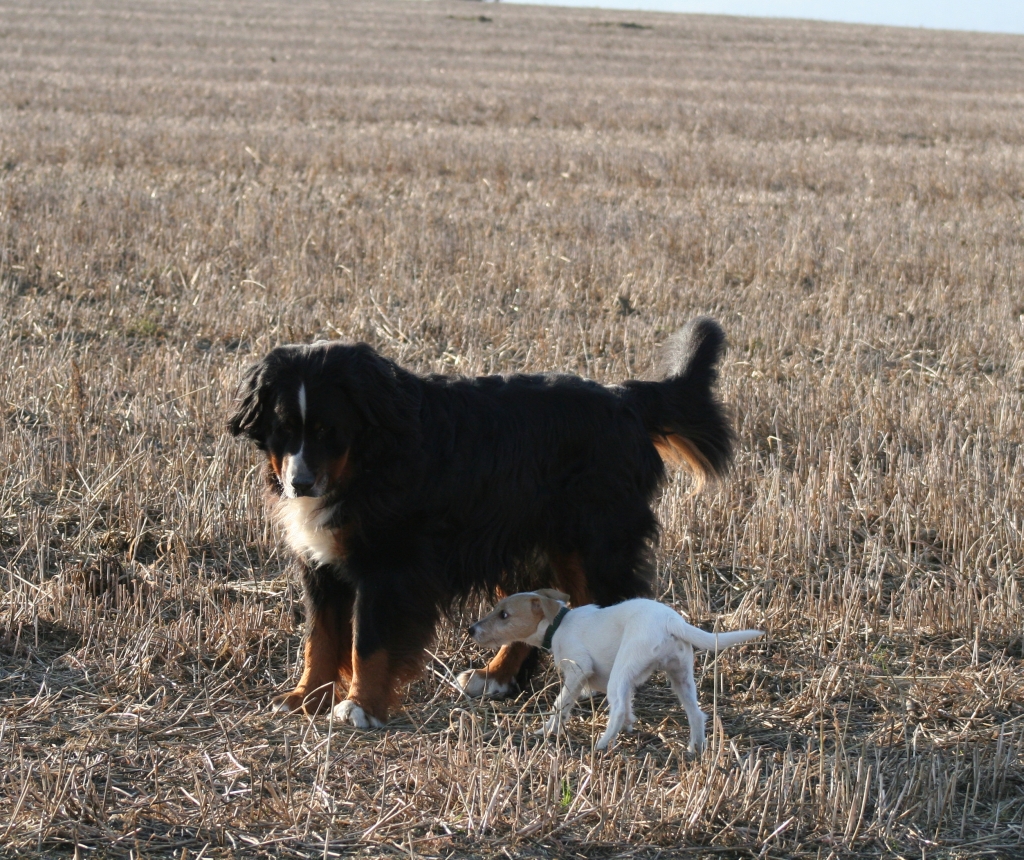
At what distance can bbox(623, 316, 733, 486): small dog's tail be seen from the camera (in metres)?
4.05

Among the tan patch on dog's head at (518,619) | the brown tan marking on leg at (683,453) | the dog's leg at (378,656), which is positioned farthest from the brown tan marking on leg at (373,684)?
the brown tan marking on leg at (683,453)

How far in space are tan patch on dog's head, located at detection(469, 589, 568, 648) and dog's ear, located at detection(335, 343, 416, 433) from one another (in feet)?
2.12

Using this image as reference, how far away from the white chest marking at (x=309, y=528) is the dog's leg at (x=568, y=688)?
801 millimetres

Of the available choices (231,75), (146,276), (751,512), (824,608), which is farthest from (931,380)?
Result: (231,75)

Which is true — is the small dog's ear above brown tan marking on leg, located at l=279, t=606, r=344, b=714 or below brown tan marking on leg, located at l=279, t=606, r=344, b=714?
above

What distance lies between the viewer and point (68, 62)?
79.9ft

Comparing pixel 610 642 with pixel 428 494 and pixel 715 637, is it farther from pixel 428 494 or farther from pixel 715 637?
pixel 428 494

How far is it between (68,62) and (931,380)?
22.5m

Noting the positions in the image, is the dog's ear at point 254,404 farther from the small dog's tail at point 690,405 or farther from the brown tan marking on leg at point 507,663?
the small dog's tail at point 690,405

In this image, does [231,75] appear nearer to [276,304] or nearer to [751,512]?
[276,304]

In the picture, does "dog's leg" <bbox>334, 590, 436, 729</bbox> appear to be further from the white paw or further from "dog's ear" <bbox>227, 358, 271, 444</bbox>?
"dog's ear" <bbox>227, 358, 271, 444</bbox>

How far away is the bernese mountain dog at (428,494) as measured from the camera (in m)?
3.45

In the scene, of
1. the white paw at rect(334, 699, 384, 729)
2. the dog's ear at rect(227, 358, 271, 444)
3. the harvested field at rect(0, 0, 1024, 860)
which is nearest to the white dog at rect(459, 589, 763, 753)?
the harvested field at rect(0, 0, 1024, 860)

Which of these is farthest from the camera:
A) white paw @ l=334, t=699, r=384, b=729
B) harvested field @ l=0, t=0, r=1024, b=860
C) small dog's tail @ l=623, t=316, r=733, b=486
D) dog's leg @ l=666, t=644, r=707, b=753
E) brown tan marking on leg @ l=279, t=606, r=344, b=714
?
small dog's tail @ l=623, t=316, r=733, b=486
